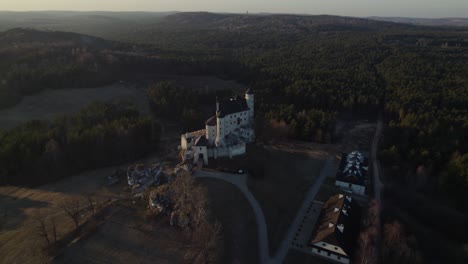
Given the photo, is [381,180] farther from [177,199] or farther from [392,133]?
[177,199]

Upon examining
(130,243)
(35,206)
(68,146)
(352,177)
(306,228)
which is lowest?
(35,206)

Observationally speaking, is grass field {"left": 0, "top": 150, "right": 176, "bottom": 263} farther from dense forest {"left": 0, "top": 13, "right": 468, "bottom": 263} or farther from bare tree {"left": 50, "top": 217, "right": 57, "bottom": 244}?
dense forest {"left": 0, "top": 13, "right": 468, "bottom": 263}

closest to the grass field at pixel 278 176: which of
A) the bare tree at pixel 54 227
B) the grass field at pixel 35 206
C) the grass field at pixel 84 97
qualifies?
the grass field at pixel 35 206

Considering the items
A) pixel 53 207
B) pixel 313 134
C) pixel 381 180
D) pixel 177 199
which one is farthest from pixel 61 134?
pixel 381 180

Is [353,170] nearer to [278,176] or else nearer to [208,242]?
[278,176]

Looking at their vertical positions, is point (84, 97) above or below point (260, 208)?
above

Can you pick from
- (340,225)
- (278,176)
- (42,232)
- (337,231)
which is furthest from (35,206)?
(340,225)

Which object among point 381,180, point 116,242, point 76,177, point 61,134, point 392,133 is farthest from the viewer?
point 392,133
